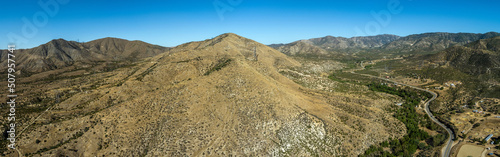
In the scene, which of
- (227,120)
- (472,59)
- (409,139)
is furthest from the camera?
(472,59)

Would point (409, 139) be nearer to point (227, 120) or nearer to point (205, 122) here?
point (227, 120)

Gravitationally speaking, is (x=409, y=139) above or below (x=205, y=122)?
below

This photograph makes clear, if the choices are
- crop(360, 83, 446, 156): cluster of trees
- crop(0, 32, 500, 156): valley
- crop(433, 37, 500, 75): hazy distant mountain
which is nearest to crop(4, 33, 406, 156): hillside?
crop(0, 32, 500, 156): valley

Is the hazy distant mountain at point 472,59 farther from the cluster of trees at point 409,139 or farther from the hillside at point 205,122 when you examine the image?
the hillside at point 205,122

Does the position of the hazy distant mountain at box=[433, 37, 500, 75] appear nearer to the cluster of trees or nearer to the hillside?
the cluster of trees

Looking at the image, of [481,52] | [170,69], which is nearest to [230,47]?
[170,69]

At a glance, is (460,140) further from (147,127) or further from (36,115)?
(36,115)

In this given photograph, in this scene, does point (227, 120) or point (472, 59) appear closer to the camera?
point (227, 120)

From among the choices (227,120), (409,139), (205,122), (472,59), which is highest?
(472,59)

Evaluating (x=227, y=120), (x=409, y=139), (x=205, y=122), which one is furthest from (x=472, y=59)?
(x=205, y=122)
